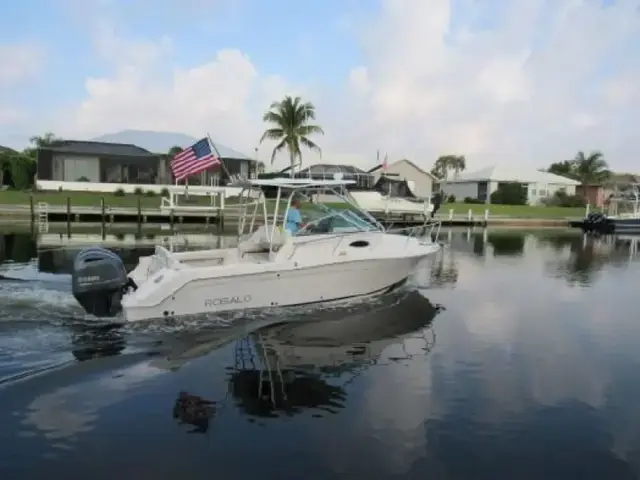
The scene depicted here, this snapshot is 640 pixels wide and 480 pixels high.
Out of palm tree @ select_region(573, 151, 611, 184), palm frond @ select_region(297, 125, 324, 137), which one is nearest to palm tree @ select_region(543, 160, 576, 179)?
palm tree @ select_region(573, 151, 611, 184)

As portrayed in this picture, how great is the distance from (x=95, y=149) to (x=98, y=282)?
158 feet

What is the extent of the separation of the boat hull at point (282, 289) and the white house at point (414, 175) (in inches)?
2383

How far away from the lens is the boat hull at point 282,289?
9.67 m

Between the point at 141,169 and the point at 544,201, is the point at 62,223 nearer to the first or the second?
the point at 141,169

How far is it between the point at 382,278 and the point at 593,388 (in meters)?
4.92

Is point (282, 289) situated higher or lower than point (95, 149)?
lower

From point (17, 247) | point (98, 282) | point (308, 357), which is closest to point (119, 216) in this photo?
point (17, 247)

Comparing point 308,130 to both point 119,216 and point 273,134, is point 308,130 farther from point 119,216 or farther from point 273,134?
point 119,216

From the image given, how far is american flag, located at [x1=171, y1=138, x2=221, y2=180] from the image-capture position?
44.4 ft

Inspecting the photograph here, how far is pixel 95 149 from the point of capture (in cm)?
5356

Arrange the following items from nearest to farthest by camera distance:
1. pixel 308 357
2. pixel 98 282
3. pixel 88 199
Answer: pixel 308 357
pixel 98 282
pixel 88 199

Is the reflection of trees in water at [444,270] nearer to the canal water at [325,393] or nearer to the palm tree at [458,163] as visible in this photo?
the canal water at [325,393]

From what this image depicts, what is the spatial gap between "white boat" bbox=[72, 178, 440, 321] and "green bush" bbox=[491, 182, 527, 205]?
59.4 m

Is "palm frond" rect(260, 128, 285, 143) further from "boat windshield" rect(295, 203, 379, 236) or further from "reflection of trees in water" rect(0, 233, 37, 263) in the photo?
"boat windshield" rect(295, 203, 379, 236)
